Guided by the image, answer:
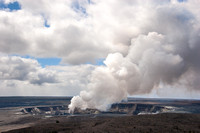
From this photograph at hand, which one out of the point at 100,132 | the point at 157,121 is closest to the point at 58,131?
the point at 100,132

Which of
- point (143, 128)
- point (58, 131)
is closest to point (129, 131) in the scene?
point (143, 128)

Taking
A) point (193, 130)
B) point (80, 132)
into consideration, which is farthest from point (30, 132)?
point (193, 130)

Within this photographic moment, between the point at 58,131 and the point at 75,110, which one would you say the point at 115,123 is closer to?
the point at 58,131

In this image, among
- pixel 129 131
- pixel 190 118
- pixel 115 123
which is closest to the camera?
pixel 129 131

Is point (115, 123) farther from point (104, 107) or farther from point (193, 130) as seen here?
point (104, 107)

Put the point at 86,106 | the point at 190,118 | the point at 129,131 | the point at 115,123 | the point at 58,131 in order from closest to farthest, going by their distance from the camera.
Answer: the point at 129,131 → the point at 58,131 → the point at 115,123 → the point at 190,118 → the point at 86,106

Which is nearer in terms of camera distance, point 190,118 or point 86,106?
point 190,118

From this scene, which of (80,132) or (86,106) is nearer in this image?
(80,132)

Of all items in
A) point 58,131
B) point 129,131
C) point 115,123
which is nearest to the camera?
point 129,131
